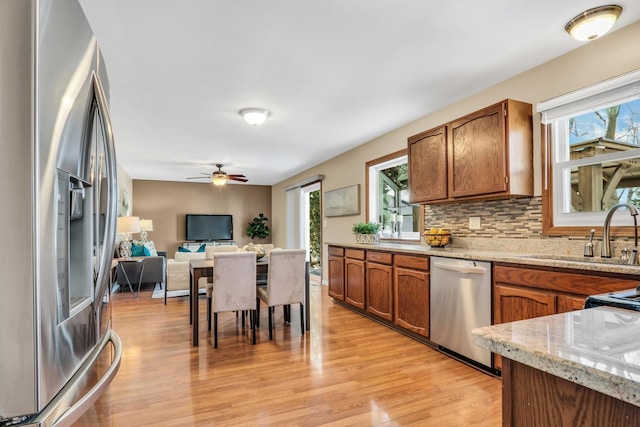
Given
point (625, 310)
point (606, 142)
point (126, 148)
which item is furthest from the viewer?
point (126, 148)

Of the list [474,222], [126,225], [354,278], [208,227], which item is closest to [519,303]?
[474,222]

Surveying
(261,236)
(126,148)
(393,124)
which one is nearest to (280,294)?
(393,124)

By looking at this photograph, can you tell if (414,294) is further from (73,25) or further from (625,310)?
(73,25)

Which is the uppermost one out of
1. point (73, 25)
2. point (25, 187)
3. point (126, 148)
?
point (126, 148)

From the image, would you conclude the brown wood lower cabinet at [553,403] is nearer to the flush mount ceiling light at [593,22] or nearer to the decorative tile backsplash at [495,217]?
the flush mount ceiling light at [593,22]

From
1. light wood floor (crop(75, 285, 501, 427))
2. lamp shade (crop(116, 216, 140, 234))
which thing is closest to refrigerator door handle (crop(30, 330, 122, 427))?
light wood floor (crop(75, 285, 501, 427))

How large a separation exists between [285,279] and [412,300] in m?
1.25

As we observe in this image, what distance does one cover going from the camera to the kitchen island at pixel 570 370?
536 millimetres

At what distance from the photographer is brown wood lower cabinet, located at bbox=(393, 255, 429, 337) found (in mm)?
3186

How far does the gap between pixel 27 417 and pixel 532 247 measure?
124 inches

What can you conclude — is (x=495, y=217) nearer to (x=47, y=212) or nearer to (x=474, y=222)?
(x=474, y=222)

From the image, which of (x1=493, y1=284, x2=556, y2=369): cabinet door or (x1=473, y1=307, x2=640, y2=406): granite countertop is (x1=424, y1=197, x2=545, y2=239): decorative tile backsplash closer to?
(x1=493, y1=284, x2=556, y2=369): cabinet door

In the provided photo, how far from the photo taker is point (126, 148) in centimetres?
557

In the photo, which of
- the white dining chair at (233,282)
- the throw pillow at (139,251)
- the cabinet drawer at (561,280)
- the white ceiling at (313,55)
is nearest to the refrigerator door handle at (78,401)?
the white ceiling at (313,55)
